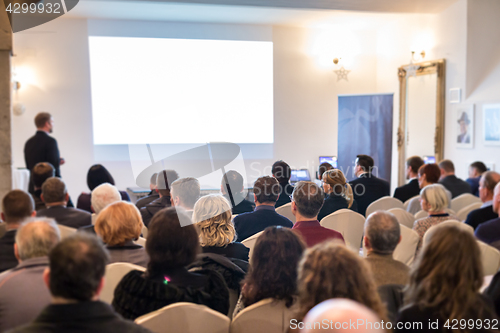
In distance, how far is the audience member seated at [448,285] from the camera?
1348mm

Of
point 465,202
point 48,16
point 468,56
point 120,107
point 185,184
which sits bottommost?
point 465,202

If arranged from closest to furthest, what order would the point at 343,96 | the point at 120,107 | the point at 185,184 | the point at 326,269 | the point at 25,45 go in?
the point at 326,269, the point at 185,184, the point at 25,45, the point at 120,107, the point at 343,96

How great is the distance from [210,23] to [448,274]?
23.0 ft

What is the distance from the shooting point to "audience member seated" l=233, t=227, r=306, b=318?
5.57 ft

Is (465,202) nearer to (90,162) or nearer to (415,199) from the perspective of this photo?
(415,199)

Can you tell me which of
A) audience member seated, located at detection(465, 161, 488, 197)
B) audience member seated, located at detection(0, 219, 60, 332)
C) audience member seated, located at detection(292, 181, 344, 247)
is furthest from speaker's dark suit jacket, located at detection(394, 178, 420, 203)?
audience member seated, located at detection(0, 219, 60, 332)

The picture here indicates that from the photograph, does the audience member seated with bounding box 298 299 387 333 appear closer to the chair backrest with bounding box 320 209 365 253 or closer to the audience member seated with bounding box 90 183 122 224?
the chair backrest with bounding box 320 209 365 253

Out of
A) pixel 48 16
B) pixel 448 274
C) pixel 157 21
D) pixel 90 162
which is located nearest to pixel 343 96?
pixel 157 21

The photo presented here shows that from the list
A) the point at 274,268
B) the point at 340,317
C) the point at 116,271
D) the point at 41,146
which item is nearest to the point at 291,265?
the point at 274,268

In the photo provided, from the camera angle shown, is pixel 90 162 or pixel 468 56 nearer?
pixel 468 56

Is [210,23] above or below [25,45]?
above

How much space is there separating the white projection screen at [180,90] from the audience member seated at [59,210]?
13.6 ft

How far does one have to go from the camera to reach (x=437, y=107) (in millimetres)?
6859

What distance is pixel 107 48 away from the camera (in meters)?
7.20
